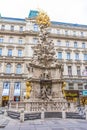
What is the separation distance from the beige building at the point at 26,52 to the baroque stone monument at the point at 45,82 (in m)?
15.7

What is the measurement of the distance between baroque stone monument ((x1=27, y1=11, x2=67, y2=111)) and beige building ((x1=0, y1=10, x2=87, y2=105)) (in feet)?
51.5

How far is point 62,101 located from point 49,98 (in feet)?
4.95

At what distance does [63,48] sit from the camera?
3931 centimetres

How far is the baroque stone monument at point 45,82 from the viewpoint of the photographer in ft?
52.7

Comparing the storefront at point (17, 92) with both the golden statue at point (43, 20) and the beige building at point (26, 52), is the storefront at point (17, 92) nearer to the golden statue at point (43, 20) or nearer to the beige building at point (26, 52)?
the beige building at point (26, 52)

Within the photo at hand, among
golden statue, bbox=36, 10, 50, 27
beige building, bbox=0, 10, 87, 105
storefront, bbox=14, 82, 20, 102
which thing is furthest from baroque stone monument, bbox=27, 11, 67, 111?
storefront, bbox=14, 82, 20, 102

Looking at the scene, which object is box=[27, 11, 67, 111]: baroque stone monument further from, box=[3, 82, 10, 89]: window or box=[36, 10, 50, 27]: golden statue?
box=[3, 82, 10, 89]: window

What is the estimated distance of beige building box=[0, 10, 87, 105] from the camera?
33.4 meters

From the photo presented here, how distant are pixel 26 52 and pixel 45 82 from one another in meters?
20.5

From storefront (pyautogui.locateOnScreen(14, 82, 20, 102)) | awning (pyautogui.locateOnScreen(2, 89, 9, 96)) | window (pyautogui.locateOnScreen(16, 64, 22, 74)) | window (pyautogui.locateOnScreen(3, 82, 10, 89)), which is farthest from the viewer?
window (pyautogui.locateOnScreen(16, 64, 22, 74))

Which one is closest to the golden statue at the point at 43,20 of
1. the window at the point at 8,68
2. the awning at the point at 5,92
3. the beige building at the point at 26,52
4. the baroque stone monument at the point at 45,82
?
the baroque stone monument at the point at 45,82

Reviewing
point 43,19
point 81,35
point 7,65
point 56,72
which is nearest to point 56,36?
point 81,35

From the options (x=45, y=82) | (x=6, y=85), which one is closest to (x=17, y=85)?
(x=6, y=85)

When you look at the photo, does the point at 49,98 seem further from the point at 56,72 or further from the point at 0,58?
the point at 0,58
